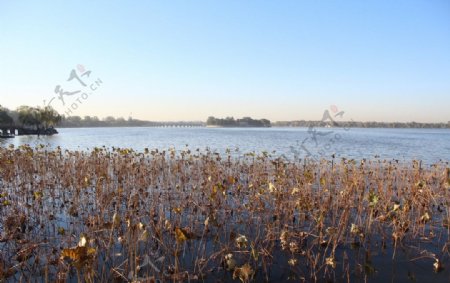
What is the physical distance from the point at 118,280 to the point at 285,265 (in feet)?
10.4

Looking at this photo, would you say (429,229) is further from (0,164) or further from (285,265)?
(0,164)

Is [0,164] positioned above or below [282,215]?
above

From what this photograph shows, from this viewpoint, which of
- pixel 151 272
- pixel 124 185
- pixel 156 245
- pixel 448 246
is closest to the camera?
pixel 151 272

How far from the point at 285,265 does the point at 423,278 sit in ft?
8.18

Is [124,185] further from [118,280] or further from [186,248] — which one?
[118,280]

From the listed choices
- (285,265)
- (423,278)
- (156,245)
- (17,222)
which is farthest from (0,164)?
(423,278)

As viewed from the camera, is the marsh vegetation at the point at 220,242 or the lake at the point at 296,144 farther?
the lake at the point at 296,144

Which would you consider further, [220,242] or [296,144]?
[296,144]

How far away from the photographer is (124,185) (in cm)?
1158

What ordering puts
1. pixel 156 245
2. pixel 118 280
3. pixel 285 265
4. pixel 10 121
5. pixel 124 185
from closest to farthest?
pixel 118 280 < pixel 285 265 < pixel 156 245 < pixel 124 185 < pixel 10 121

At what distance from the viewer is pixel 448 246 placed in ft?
23.4

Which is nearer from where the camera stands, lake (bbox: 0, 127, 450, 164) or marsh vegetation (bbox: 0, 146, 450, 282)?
marsh vegetation (bbox: 0, 146, 450, 282)

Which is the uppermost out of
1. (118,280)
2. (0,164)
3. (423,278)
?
(0,164)

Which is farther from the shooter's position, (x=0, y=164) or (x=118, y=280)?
(x=0, y=164)
